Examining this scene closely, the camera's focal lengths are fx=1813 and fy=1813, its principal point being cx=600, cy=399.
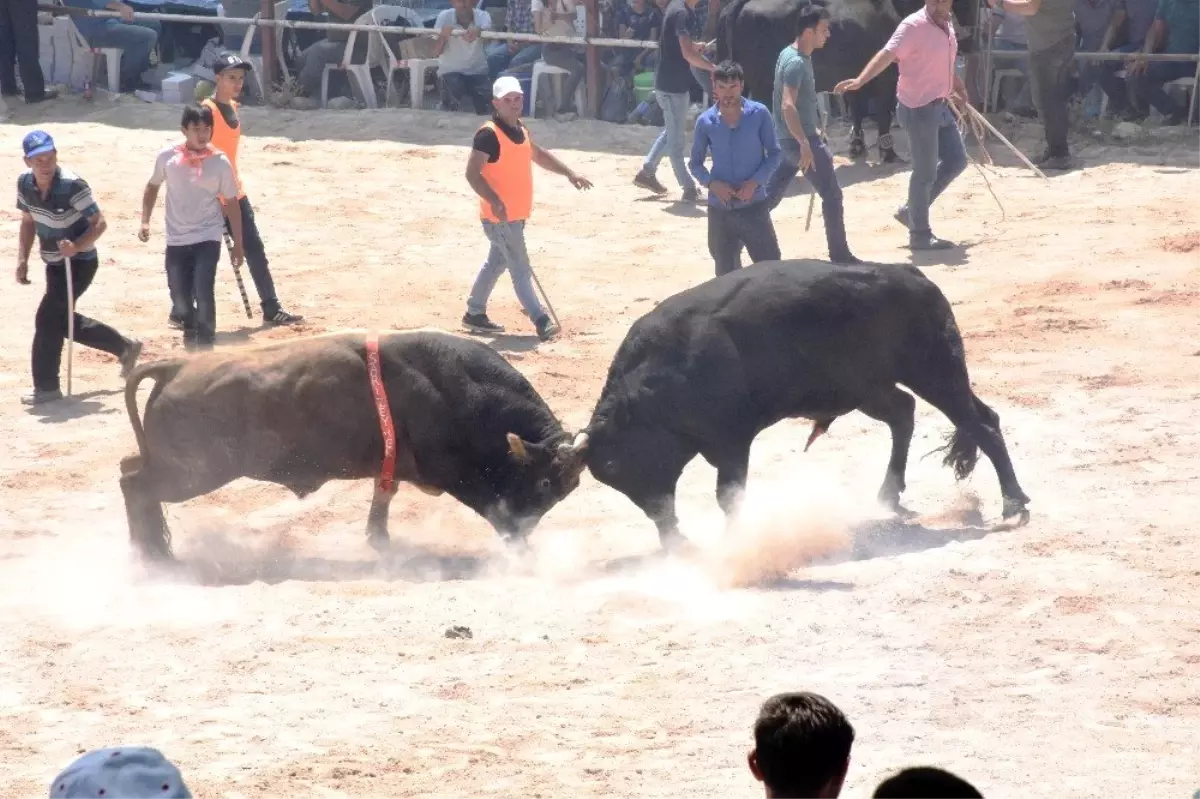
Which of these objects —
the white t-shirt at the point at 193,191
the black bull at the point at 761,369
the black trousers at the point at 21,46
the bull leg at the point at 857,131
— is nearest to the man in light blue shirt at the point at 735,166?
the black bull at the point at 761,369

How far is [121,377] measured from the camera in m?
11.8

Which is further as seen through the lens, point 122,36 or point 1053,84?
point 122,36

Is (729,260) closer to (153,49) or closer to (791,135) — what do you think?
(791,135)

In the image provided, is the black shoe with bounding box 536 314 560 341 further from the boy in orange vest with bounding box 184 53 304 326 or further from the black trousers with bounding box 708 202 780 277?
the boy in orange vest with bounding box 184 53 304 326

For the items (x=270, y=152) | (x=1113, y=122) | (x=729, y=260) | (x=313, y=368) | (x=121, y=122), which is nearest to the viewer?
(x=313, y=368)

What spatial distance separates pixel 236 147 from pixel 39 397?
7.72 feet

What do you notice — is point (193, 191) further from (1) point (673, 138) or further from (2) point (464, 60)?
(2) point (464, 60)

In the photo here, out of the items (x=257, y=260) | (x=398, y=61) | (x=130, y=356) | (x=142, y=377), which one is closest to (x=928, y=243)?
(x=257, y=260)

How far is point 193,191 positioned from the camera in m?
11.7

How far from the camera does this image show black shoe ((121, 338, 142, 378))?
1147cm

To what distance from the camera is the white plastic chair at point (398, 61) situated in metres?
19.4

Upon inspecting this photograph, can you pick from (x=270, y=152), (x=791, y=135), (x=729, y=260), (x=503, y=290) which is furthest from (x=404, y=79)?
(x=729, y=260)

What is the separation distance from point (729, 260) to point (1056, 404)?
88.0 inches

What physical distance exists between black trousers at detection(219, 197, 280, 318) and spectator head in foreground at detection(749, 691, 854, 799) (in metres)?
→ 9.40
